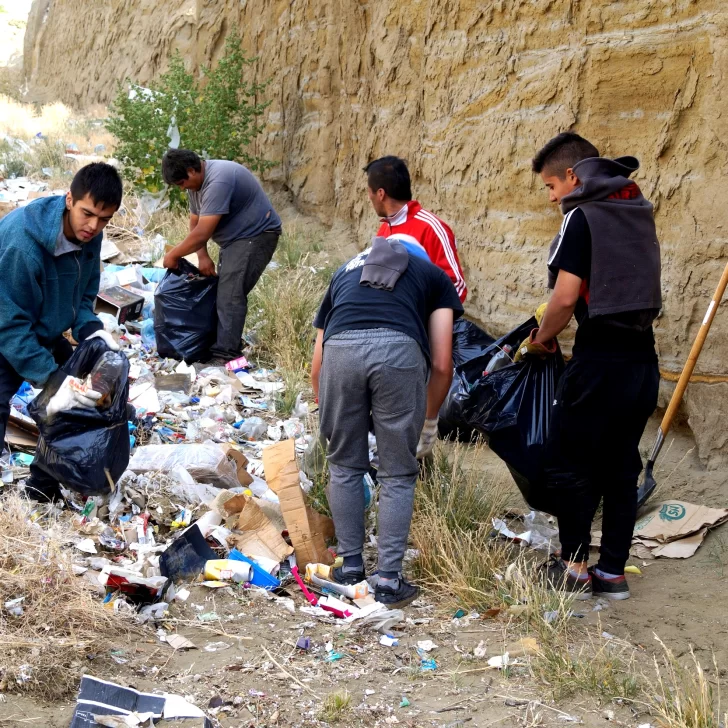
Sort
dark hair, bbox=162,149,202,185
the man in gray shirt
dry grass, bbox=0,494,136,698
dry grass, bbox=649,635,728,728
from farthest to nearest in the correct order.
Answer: the man in gray shirt
dark hair, bbox=162,149,202,185
dry grass, bbox=0,494,136,698
dry grass, bbox=649,635,728,728

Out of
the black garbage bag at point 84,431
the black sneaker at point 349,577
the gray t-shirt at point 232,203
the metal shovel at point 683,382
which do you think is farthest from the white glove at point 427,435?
the gray t-shirt at point 232,203

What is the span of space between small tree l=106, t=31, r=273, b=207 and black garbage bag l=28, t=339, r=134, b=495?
19.3 feet

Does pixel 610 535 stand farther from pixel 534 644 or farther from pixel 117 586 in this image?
pixel 117 586

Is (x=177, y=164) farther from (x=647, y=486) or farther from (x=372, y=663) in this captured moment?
(x=372, y=663)

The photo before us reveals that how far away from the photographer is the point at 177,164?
21.2ft

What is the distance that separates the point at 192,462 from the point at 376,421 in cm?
152

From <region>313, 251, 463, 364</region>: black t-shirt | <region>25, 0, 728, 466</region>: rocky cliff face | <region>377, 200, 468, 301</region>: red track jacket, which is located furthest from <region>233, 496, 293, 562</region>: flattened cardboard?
<region>25, 0, 728, 466</region>: rocky cliff face

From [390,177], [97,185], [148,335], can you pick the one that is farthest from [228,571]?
[148,335]

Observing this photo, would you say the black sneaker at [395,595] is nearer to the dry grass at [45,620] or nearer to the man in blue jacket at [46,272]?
the dry grass at [45,620]

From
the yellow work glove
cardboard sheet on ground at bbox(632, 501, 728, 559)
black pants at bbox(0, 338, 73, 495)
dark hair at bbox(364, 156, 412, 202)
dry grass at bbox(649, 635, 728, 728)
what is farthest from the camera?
dark hair at bbox(364, 156, 412, 202)

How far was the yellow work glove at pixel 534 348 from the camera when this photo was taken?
13.3ft

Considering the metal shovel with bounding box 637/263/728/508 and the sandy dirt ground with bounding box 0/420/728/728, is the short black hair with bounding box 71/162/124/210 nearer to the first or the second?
the sandy dirt ground with bounding box 0/420/728/728

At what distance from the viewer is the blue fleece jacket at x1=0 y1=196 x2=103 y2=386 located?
3.73 meters

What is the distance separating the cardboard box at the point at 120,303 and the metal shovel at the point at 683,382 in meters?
4.51
